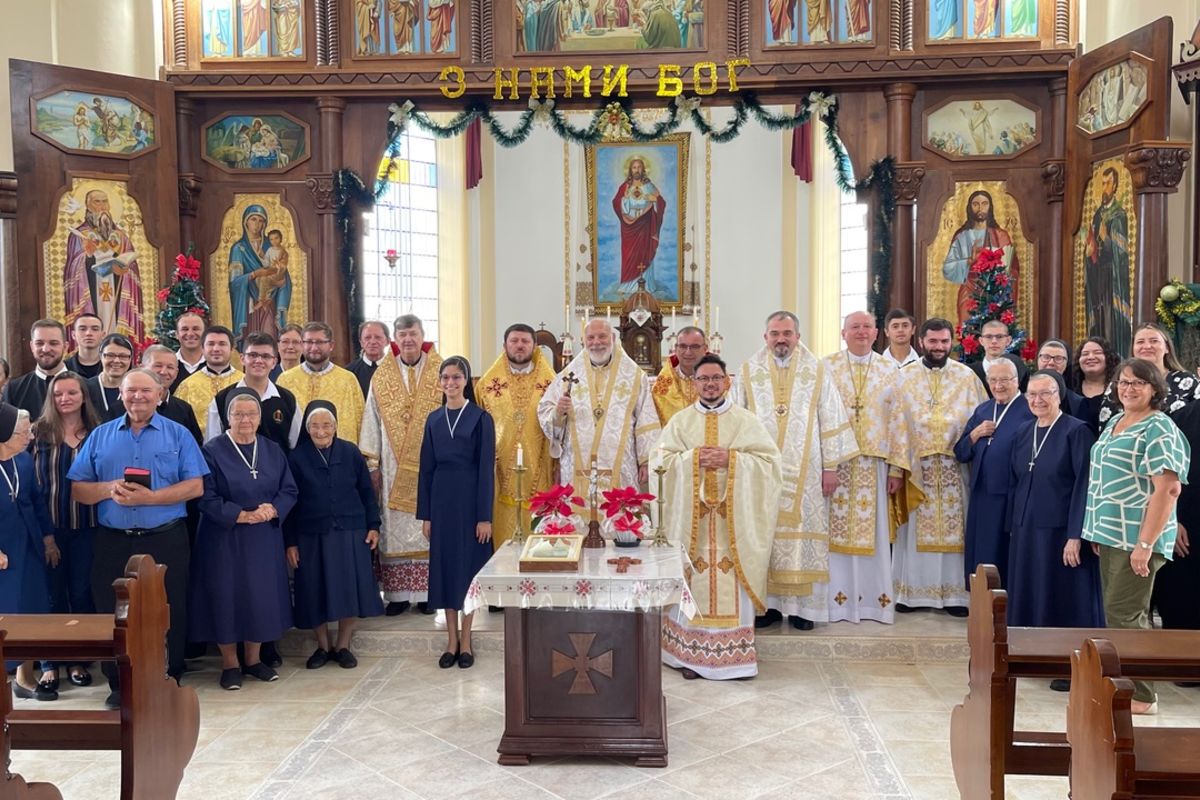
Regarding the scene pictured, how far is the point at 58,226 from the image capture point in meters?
9.09

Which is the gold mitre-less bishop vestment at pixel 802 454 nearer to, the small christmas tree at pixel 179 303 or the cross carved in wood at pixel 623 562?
the cross carved in wood at pixel 623 562

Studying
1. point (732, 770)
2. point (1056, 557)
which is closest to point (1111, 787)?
point (732, 770)

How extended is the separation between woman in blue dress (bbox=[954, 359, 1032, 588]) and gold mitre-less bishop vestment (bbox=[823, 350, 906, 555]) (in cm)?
53

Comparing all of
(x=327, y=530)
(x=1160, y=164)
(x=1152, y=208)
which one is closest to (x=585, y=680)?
(x=327, y=530)

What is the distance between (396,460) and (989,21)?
22.3ft

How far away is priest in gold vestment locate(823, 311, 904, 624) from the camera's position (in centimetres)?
725

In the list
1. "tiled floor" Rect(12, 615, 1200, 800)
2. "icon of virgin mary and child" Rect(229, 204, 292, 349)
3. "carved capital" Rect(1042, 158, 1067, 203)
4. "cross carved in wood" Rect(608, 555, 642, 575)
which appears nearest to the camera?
"tiled floor" Rect(12, 615, 1200, 800)

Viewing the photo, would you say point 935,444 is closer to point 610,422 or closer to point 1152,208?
point 610,422

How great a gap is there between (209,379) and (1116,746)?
606 centimetres

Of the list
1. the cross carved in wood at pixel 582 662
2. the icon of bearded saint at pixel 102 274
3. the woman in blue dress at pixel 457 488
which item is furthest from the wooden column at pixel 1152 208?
the icon of bearded saint at pixel 102 274

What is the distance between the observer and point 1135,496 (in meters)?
5.50

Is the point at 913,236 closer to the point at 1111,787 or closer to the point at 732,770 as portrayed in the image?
the point at 732,770

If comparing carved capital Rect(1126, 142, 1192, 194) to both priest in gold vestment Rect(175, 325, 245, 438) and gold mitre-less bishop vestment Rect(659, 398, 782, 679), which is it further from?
priest in gold vestment Rect(175, 325, 245, 438)

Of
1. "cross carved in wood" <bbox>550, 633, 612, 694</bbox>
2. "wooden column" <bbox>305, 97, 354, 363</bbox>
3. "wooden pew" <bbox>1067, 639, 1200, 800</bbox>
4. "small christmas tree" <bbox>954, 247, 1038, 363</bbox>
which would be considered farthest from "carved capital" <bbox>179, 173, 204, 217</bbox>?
"wooden pew" <bbox>1067, 639, 1200, 800</bbox>
